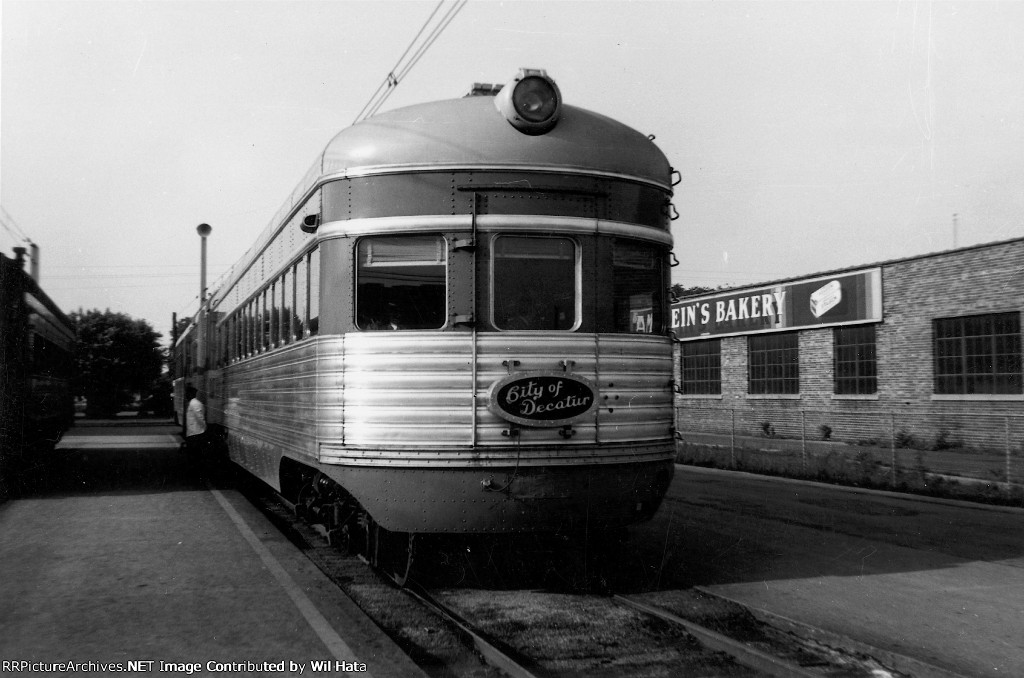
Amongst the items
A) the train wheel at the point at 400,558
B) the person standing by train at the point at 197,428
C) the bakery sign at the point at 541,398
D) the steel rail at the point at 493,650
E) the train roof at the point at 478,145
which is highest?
the train roof at the point at 478,145

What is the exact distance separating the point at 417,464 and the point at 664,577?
2.43 metres

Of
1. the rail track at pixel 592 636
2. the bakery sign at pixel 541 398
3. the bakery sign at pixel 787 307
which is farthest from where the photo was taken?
the bakery sign at pixel 787 307

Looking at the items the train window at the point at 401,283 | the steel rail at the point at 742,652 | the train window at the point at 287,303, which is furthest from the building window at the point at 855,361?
the train window at the point at 401,283

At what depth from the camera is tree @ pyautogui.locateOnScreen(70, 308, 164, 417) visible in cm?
5247

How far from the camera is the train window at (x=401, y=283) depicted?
6.61 metres

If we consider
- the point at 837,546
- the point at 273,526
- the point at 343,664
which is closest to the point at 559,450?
the point at 343,664

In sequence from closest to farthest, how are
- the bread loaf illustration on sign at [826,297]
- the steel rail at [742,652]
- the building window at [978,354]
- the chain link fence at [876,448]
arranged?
the steel rail at [742,652] → the chain link fence at [876,448] → the building window at [978,354] → the bread loaf illustration on sign at [826,297]

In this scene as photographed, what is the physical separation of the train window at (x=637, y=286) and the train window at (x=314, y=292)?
2292mm

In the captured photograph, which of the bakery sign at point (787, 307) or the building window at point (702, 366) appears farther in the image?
the building window at point (702, 366)

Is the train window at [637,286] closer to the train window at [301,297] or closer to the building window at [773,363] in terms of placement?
the train window at [301,297]

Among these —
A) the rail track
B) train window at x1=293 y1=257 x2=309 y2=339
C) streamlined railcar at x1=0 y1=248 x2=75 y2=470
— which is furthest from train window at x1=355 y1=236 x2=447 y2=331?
streamlined railcar at x1=0 y1=248 x2=75 y2=470

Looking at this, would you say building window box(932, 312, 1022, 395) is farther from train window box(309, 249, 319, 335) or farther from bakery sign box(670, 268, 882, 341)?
train window box(309, 249, 319, 335)

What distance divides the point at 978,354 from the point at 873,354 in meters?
2.99

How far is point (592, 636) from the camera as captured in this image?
5832 mm
